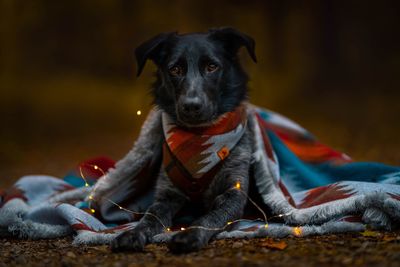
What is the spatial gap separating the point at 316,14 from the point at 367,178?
2672mm

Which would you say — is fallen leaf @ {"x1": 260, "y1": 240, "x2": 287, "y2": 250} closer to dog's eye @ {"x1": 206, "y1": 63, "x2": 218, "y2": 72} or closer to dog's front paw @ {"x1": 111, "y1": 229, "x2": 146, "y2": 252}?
dog's front paw @ {"x1": 111, "y1": 229, "x2": 146, "y2": 252}

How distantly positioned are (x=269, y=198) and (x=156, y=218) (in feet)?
2.09

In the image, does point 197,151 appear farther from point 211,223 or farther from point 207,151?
point 211,223

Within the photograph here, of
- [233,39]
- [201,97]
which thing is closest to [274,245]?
[201,97]

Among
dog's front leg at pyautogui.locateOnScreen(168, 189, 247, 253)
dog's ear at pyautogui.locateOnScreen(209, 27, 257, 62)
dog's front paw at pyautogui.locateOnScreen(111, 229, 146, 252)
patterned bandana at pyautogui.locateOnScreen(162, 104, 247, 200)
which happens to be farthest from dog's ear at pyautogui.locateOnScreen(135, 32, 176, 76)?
dog's front paw at pyautogui.locateOnScreen(111, 229, 146, 252)

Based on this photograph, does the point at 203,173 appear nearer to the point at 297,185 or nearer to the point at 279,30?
the point at 297,185

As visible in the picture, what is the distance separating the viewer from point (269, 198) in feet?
10.6

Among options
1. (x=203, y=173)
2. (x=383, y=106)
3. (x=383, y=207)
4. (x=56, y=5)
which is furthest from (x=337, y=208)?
(x=56, y=5)

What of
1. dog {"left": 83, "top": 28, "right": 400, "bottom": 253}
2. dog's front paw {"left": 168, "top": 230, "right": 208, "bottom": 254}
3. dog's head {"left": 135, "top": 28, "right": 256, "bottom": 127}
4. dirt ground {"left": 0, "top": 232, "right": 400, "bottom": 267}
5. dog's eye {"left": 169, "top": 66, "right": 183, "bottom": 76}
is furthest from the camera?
dog's eye {"left": 169, "top": 66, "right": 183, "bottom": 76}

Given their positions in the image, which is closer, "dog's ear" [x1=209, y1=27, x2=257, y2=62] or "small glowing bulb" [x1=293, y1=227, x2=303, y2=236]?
"small glowing bulb" [x1=293, y1=227, x2=303, y2=236]

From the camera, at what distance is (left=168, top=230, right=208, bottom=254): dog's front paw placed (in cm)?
256

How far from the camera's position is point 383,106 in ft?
19.1

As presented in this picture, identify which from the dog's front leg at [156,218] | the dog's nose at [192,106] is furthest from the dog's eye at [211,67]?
the dog's front leg at [156,218]

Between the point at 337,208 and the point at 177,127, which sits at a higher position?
the point at 177,127
